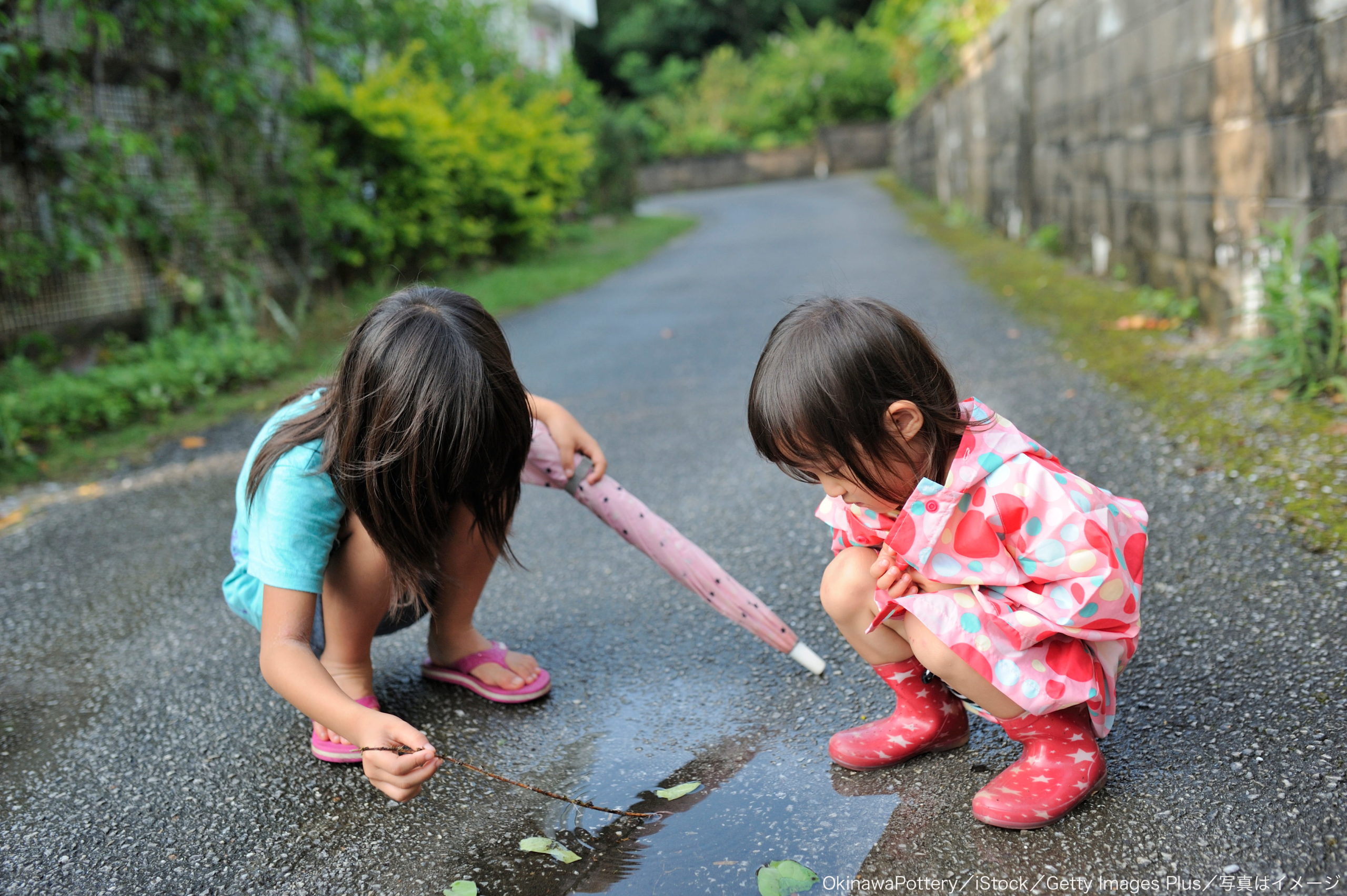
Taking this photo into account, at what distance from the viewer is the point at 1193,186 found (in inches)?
171

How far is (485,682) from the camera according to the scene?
216 cm

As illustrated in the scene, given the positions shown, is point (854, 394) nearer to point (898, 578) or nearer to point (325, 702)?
point (898, 578)

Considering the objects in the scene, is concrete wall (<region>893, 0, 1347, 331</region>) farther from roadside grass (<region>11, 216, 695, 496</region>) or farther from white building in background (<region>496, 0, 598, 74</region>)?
white building in background (<region>496, 0, 598, 74</region>)

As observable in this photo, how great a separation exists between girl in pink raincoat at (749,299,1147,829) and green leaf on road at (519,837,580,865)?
2.01 ft

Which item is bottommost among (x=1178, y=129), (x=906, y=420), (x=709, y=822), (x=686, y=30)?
(x=709, y=822)

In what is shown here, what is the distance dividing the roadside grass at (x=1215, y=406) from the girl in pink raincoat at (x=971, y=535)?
1.13 m

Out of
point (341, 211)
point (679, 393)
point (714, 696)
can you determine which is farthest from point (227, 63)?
point (714, 696)

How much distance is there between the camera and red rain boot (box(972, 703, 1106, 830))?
154 cm

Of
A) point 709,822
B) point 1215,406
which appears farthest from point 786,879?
point 1215,406

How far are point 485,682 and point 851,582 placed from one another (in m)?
0.89

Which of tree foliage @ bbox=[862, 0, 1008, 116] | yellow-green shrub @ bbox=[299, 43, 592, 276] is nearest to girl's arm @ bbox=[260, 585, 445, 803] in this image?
yellow-green shrub @ bbox=[299, 43, 592, 276]

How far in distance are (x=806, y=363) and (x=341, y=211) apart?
21.0 ft

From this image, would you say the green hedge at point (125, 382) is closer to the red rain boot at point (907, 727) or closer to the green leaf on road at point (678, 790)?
the green leaf on road at point (678, 790)

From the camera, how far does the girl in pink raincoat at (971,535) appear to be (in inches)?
58.6
